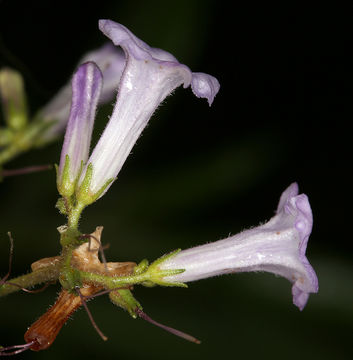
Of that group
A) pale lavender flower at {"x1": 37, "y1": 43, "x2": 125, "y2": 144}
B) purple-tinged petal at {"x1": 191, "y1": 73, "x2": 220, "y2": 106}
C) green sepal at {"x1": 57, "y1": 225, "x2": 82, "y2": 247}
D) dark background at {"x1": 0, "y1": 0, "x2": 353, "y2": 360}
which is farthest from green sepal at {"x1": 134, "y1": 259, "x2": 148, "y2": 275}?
dark background at {"x1": 0, "y1": 0, "x2": 353, "y2": 360}

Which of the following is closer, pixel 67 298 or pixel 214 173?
pixel 67 298

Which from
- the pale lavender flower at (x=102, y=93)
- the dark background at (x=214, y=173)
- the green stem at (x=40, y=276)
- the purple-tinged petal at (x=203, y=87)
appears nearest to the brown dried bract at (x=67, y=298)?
the green stem at (x=40, y=276)

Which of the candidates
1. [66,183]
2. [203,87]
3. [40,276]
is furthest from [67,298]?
[203,87]

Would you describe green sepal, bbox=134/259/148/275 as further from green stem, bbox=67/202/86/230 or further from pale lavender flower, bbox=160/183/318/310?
green stem, bbox=67/202/86/230

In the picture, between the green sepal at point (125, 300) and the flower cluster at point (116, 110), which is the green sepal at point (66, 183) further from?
the green sepal at point (125, 300)

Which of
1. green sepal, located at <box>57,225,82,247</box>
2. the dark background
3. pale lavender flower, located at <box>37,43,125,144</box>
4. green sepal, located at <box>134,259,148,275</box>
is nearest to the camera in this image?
green sepal, located at <box>57,225,82,247</box>

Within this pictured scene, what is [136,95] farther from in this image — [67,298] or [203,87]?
[67,298]
